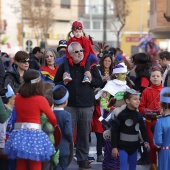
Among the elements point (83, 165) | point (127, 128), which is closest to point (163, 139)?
point (127, 128)

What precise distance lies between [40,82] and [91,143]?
5703 mm

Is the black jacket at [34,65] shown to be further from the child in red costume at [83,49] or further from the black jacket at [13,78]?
the child in red costume at [83,49]

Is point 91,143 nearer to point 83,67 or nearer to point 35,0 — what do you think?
point 83,67

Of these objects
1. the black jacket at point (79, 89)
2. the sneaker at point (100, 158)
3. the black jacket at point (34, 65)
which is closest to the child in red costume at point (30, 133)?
the black jacket at point (79, 89)

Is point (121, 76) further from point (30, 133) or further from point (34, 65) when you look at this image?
point (34, 65)

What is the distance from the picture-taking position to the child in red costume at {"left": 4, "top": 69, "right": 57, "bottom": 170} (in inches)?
318

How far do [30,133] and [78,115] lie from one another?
246 cm

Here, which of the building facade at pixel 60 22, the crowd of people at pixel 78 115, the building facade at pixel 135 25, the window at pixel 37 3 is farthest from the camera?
the building facade at pixel 60 22

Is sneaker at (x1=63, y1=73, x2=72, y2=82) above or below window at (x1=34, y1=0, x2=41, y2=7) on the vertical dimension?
below

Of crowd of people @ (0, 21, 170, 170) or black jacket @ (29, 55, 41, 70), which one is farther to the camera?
black jacket @ (29, 55, 41, 70)

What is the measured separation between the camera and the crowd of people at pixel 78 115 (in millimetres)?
8211

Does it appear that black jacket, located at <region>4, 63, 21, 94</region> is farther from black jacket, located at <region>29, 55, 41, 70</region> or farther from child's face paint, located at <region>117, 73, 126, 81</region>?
black jacket, located at <region>29, 55, 41, 70</region>

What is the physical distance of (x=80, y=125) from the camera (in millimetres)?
10633

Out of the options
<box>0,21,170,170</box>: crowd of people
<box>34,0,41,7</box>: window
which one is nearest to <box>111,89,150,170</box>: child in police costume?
<box>0,21,170,170</box>: crowd of people
